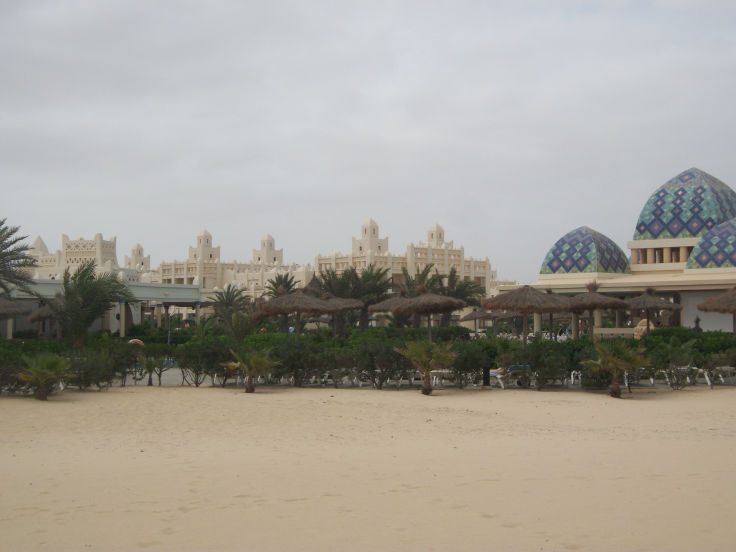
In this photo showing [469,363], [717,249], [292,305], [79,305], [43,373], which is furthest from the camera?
[717,249]

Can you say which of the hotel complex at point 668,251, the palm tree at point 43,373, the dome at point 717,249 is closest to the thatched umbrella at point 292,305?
the palm tree at point 43,373

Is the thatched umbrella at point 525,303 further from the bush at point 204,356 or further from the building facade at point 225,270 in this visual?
the building facade at point 225,270

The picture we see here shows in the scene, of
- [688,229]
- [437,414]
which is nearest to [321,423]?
[437,414]

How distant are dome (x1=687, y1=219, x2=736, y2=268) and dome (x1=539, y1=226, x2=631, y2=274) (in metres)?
2.65

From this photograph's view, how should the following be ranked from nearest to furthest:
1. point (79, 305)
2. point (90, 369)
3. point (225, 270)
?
point (90, 369) → point (79, 305) → point (225, 270)

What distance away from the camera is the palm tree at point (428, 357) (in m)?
14.2

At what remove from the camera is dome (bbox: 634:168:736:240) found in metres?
26.5

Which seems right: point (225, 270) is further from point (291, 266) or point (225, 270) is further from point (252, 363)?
point (252, 363)

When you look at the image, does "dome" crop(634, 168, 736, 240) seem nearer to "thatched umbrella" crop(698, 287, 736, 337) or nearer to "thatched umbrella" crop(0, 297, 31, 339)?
"thatched umbrella" crop(698, 287, 736, 337)

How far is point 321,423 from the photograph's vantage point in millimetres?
10328

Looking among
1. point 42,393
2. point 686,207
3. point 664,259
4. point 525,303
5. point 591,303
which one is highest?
point 686,207

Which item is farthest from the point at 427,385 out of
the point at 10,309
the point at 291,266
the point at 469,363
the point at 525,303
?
the point at 291,266

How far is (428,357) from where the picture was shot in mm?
14281

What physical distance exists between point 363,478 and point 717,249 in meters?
20.8
